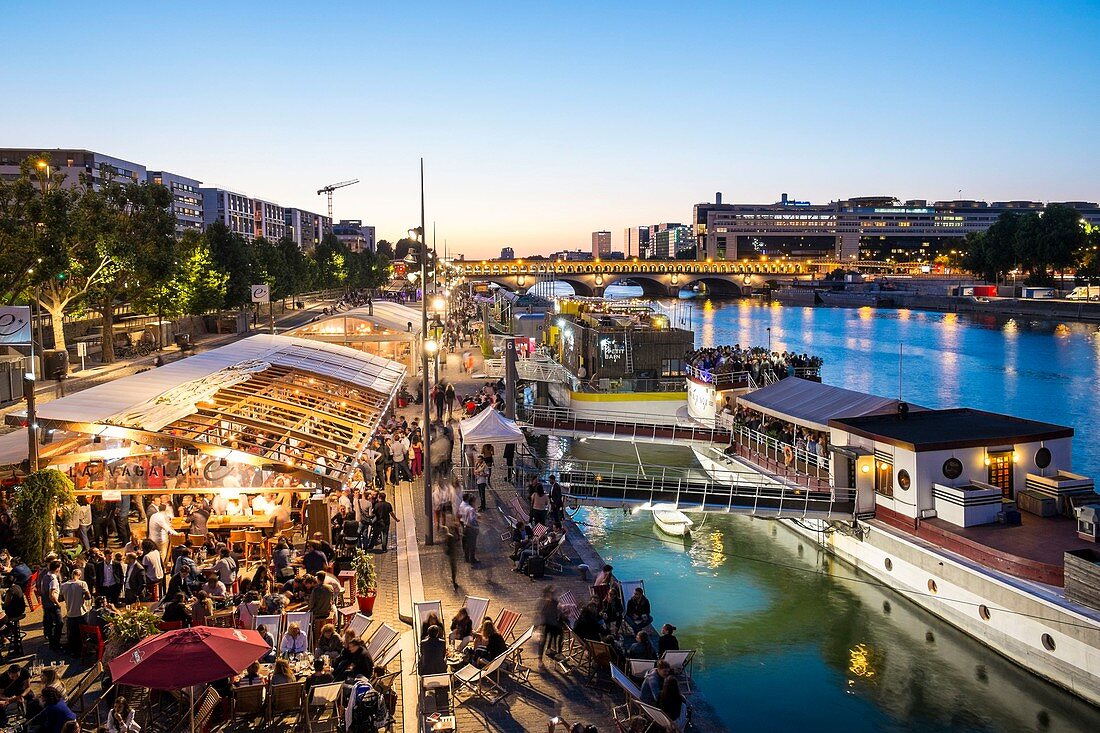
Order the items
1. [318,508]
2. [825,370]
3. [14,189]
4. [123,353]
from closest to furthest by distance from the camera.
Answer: [318,508] → [14,189] → [123,353] → [825,370]

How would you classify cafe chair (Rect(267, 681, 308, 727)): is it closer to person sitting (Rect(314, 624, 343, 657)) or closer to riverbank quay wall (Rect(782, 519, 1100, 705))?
person sitting (Rect(314, 624, 343, 657))

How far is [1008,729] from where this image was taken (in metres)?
14.8

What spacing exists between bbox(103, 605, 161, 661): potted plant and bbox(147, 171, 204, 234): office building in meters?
136

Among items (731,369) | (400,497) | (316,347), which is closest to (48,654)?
(400,497)

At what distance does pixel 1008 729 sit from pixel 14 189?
3830 centimetres

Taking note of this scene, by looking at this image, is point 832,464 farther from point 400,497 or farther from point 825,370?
point 825,370

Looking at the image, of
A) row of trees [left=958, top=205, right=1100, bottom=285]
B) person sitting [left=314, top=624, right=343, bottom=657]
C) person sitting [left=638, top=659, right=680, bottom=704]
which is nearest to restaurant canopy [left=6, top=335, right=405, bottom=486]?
person sitting [left=314, top=624, right=343, bottom=657]

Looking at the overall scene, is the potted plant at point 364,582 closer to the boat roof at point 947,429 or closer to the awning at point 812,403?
the boat roof at point 947,429

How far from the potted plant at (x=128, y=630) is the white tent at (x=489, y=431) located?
10.9 metres

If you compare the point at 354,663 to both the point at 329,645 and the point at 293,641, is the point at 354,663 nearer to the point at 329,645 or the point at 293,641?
the point at 329,645

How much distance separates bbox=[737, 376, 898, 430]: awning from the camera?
21.8 meters

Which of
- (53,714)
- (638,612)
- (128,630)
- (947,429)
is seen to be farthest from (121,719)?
(947,429)

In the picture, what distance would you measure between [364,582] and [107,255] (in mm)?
34446

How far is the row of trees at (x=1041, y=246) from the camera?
122 m
